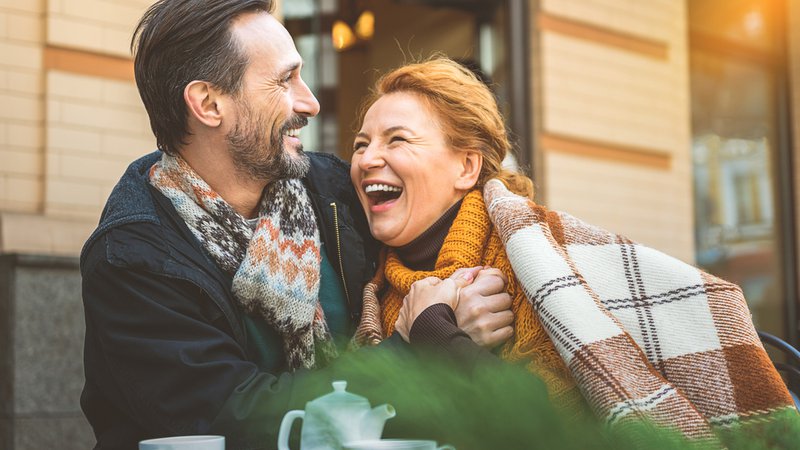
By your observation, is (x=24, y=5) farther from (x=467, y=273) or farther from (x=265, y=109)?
(x=467, y=273)

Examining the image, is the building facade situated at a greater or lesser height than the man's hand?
greater

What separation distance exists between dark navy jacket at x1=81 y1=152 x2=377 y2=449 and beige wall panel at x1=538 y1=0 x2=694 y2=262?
14.1ft

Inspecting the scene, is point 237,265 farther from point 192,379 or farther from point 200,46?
point 200,46

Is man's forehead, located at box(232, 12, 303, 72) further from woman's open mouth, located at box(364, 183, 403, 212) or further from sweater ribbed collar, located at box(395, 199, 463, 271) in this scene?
sweater ribbed collar, located at box(395, 199, 463, 271)

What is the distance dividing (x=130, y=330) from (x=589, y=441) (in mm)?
1475

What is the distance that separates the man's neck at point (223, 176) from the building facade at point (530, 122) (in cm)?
87

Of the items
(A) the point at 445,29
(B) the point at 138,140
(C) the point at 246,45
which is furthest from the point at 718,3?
(C) the point at 246,45

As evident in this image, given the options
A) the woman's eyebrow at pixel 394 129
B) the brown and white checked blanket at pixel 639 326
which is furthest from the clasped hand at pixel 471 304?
the woman's eyebrow at pixel 394 129

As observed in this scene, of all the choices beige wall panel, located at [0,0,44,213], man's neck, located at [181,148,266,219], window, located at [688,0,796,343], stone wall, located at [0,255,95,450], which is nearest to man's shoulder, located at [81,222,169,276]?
man's neck, located at [181,148,266,219]

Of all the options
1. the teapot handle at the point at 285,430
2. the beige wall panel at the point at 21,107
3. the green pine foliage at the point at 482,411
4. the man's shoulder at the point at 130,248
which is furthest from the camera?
the beige wall panel at the point at 21,107

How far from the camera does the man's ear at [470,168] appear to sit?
9.29 feet

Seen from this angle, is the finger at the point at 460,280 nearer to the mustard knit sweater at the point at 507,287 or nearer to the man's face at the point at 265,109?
the mustard knit sweater at the point at 507,287

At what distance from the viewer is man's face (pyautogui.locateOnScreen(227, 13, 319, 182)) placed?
2.73 m

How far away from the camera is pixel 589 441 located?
1052mm
